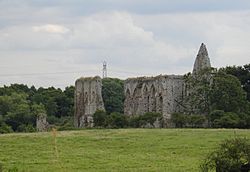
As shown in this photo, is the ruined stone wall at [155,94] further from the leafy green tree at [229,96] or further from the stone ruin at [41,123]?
the stone ruin at [41,123]

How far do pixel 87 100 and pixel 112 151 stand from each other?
118 feet

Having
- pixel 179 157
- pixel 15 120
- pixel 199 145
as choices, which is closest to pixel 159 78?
pixel 15 120

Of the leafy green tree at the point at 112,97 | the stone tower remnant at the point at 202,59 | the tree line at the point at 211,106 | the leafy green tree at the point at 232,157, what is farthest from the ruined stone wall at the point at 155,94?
the leafy green tree at the point at 232,157

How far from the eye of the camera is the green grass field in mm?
27969

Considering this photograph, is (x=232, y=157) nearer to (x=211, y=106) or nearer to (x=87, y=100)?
(x=211, y=106)

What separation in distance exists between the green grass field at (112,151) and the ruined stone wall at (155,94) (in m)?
20.7

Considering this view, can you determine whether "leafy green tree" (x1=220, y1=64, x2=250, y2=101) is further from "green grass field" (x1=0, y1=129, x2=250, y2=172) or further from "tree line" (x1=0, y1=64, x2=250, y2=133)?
"green grass field" (x1=0, y1=129, x2=250, y2=172)

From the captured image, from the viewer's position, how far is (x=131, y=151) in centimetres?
3472

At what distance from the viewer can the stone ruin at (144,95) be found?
2564 inches

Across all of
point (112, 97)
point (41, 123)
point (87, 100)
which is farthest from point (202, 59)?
point (112, 97)

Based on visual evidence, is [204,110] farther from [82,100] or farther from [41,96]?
[41,96]

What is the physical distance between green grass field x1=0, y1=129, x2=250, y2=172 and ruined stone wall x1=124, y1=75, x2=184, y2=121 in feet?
68.0

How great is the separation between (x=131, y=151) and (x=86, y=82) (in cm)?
3773

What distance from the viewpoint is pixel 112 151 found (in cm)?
3484
